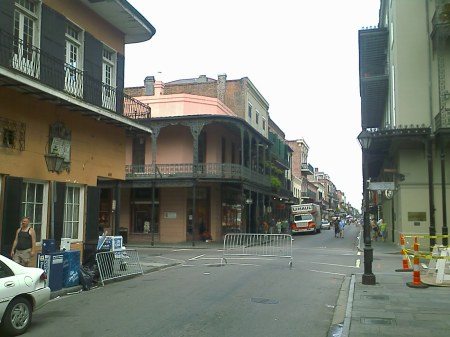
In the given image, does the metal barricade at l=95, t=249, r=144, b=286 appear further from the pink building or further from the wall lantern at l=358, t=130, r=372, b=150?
the pink building

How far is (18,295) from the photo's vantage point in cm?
733

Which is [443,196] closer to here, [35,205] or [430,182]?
[430,182]

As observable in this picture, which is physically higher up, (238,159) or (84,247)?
(238,159)

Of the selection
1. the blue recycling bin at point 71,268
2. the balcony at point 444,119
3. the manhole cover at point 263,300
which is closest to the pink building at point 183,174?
the balcony at point 444,119

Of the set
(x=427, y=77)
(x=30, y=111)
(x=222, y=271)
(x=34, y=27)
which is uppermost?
(x=427, y=77)

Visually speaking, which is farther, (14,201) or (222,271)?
(222,271)

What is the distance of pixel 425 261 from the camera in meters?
18.5

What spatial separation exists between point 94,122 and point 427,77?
1662 centimetres

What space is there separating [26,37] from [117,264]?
280 inches

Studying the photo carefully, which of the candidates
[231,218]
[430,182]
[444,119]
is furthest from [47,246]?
[231,218]

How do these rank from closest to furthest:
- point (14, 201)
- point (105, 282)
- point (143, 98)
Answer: point (14, 201), point (105, 282), point (143, 98)

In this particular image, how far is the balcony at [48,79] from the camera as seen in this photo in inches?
427

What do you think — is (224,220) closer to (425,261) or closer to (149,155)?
(149,155)

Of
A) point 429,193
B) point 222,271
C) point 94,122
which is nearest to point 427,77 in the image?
point 429,193
